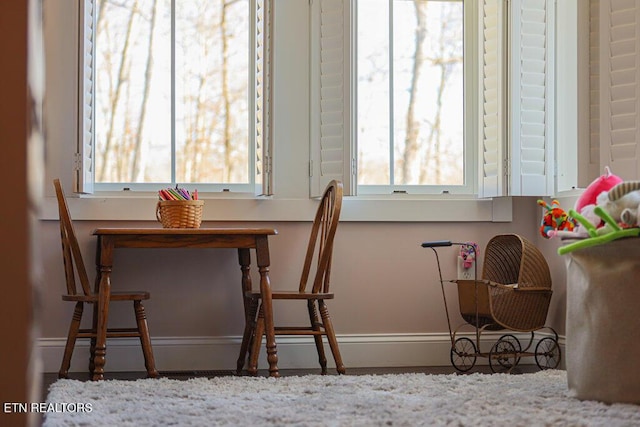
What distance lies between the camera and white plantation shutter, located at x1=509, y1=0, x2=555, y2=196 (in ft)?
13.4

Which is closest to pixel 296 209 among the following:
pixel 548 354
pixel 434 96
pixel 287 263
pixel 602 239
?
pixel 287 263

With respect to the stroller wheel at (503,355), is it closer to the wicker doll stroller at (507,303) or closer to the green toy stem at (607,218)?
the wicker doll stroller at (507,303)

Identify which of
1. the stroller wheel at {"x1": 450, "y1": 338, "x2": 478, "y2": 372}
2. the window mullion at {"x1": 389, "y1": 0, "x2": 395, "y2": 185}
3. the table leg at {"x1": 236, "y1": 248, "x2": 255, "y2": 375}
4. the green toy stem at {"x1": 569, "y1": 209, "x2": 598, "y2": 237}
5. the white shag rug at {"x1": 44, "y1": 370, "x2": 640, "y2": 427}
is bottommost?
the stroller wheel at {"x1": 450, "y1": 338, "x2": 478, "y2": 372}

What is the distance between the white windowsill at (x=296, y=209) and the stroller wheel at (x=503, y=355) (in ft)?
2.13

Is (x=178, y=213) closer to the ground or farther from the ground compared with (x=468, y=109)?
closer to the ground

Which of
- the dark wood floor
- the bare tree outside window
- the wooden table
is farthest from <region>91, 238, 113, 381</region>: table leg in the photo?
the bare tree outside window

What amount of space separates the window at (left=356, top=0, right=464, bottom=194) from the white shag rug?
1.49 meters

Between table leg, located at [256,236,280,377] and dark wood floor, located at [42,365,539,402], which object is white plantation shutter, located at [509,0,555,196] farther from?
table leg, located at [256,236,280,377]

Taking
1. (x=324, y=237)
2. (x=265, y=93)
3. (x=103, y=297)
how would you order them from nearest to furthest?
(x=103, y=297) < (x=324, y=237) < (x=265, y=93)

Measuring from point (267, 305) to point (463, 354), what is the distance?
104cm

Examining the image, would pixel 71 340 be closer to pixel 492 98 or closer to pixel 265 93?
pixel 265 93

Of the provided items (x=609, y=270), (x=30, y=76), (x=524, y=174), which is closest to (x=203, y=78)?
(x=524, y=174)

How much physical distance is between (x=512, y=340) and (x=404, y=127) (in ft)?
4.06

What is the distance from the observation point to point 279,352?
13.5ft
